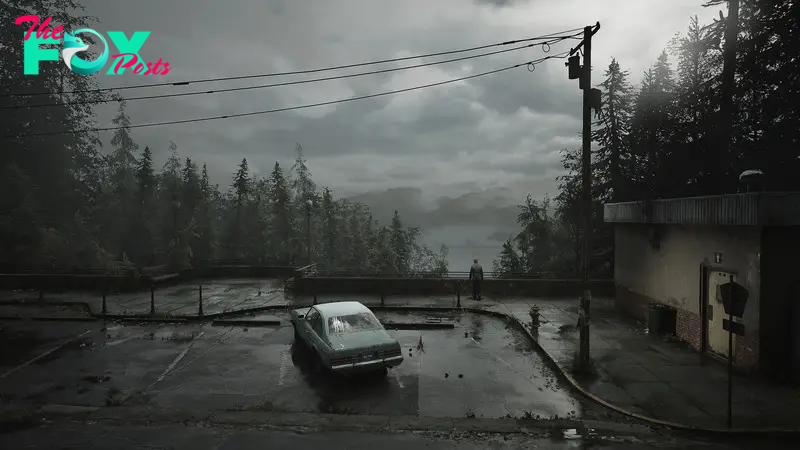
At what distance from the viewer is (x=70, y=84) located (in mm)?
49719

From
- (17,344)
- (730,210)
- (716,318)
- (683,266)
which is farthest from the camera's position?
(17,344)

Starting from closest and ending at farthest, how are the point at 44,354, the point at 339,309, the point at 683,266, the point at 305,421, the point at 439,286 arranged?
1. the point at 305,421
2. the point at 339,309
3. the point at 44,354
4. the point at 683,266
5. the point at 439,286

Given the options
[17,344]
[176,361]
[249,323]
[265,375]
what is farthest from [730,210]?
[17,344]

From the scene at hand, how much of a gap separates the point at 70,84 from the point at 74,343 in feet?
150

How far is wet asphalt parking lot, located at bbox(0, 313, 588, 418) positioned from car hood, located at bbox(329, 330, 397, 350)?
2.93 ft

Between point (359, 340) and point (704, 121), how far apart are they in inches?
966

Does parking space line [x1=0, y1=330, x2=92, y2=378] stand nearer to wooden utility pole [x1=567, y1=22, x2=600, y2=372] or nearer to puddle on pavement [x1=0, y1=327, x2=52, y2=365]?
puddle on pavement [x1=0, y1=327, x2=52, y2=365]

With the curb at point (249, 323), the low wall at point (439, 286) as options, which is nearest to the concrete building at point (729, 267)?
the low wall at point (439, 286)

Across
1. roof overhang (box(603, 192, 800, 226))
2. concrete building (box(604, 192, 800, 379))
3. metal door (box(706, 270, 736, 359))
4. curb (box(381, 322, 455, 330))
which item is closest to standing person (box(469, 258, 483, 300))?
curb (box(381, 322, 455, 330))

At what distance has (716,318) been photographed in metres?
12.8

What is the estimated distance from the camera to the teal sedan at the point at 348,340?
11250mm

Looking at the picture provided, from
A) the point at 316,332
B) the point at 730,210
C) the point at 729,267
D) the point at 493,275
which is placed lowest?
the point at 316,332

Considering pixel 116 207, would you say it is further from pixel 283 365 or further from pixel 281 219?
pixel 283 365

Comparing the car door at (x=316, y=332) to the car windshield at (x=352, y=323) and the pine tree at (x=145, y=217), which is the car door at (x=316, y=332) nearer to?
the car windshield at (x=352, y=323)
